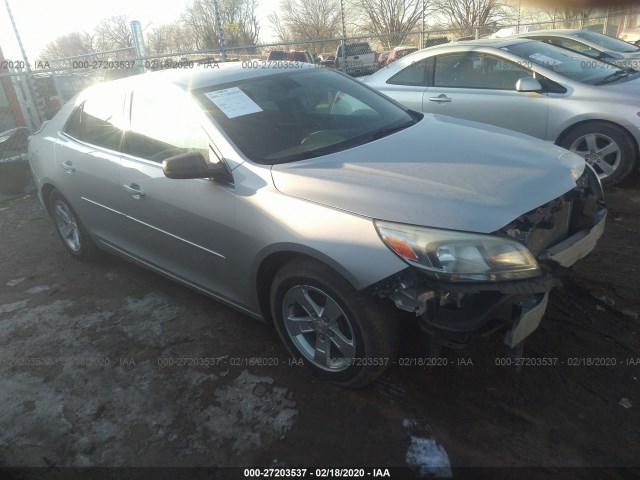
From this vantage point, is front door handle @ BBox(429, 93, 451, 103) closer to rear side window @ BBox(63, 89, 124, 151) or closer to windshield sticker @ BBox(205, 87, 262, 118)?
windshield sticker @ BBox(205, 87, 262, 118)

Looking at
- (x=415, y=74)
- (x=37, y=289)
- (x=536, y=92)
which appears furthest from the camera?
(x=415, y=74)

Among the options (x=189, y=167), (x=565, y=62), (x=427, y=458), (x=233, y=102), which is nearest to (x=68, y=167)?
(x=233, y=102)

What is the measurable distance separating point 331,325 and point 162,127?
5.71ft

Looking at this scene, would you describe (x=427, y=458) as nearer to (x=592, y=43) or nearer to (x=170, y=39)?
(x=592, y=43)

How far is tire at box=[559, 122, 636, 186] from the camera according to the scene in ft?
16.1

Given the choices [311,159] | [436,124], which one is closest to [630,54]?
[436,124]

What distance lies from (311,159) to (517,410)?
1.67m

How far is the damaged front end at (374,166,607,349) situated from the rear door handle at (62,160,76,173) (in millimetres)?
2941

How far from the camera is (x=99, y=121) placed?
3.86 metres

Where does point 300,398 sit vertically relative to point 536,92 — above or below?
below

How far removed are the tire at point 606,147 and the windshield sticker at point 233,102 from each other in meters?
3.67

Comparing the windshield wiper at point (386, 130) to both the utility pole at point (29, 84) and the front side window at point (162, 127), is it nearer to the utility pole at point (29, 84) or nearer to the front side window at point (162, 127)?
the front side window at point (162, 127)

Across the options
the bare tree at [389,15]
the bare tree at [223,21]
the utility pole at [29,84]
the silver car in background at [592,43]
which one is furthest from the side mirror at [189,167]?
the bare tree at [223,21]

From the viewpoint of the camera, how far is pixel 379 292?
2.22 metres
